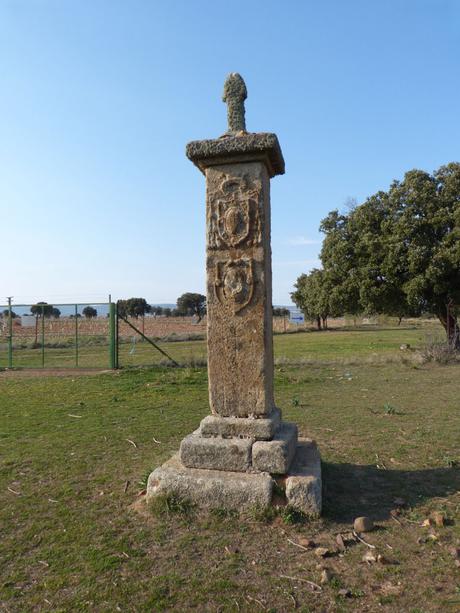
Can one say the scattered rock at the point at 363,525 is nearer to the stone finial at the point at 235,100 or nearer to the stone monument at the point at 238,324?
the stone monument at the point at 238,324

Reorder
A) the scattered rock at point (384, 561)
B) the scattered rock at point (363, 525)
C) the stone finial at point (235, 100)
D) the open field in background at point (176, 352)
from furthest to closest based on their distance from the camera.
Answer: the open field in background at point (176, 352)
the stone finial at point (235, 100)
the scattered rock at point (363, 525)
the scattered rock at point (384, 561)

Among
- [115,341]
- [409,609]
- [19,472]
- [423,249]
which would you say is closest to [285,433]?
[409,609]

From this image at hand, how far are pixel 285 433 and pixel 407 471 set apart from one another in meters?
1.45

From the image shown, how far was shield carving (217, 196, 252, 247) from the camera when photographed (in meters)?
4.01

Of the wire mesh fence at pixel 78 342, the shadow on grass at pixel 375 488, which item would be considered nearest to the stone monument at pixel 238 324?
the shadow on grass at pixel 375 488

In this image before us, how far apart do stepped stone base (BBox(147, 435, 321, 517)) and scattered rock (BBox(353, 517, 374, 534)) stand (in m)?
0.29

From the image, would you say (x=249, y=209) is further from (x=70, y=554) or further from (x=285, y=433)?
(x=70, y=554)

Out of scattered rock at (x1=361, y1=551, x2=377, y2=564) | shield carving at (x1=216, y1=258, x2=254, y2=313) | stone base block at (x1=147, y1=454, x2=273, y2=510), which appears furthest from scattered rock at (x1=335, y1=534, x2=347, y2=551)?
shield carving at (x1=216, y1=258, x2=254, y2=313)

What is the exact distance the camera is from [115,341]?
42.1 ft

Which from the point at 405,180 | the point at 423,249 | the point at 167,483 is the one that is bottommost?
the point at 167,483

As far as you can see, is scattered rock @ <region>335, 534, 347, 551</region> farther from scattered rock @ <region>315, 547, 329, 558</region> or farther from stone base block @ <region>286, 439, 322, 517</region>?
stone base block @ <region>286, 439, 322, 517</region>

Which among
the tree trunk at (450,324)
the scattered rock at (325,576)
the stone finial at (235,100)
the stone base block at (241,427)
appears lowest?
the scattered rock at (325,576)

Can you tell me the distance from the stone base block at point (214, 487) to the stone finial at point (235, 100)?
3005 millimetres

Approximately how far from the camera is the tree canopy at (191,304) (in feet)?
252
